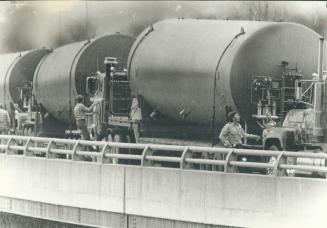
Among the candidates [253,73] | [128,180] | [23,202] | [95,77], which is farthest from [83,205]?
[95,77]

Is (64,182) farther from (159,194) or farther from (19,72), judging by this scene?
(19,72)

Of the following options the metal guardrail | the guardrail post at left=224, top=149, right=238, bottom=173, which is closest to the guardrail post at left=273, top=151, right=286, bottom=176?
the metal guardrail

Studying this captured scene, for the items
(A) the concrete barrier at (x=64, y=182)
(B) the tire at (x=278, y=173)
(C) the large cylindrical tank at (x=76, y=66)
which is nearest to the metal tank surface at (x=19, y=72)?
(C) the large cylindrical tank at (x=76, y=66)

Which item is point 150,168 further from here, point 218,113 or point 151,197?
point 218,113

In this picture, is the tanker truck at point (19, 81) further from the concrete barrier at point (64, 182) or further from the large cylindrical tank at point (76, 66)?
the concrete barrier at point (64, 182)

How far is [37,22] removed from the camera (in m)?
48.4

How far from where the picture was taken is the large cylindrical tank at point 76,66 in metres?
35.0

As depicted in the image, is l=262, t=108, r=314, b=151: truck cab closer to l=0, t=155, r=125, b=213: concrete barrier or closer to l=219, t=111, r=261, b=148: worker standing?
l=219, t=111, r=261, b=148: worker standing

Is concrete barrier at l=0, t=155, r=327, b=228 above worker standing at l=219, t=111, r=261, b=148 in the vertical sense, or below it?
below

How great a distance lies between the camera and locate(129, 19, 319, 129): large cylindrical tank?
24656 millimetres

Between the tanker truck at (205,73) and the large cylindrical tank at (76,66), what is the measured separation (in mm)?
4415

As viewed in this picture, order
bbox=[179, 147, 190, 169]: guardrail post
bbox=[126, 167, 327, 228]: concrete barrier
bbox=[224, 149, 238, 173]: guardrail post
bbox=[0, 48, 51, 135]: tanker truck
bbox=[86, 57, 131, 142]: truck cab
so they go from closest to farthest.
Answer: bbox=[126, 167, 327, 228]: concrete barrier → bbox=[224, 149, 238, 173]: guardrail post → bbox=[179, 147, 190, 169]: guardrail post → bbox=[86, 57, 131, 142]: truck cab → bbox=[0, 48, 51, 135]: tanker truck

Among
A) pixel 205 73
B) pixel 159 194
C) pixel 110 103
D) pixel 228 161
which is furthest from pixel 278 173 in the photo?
pixel 110 103

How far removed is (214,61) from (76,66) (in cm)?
1042
